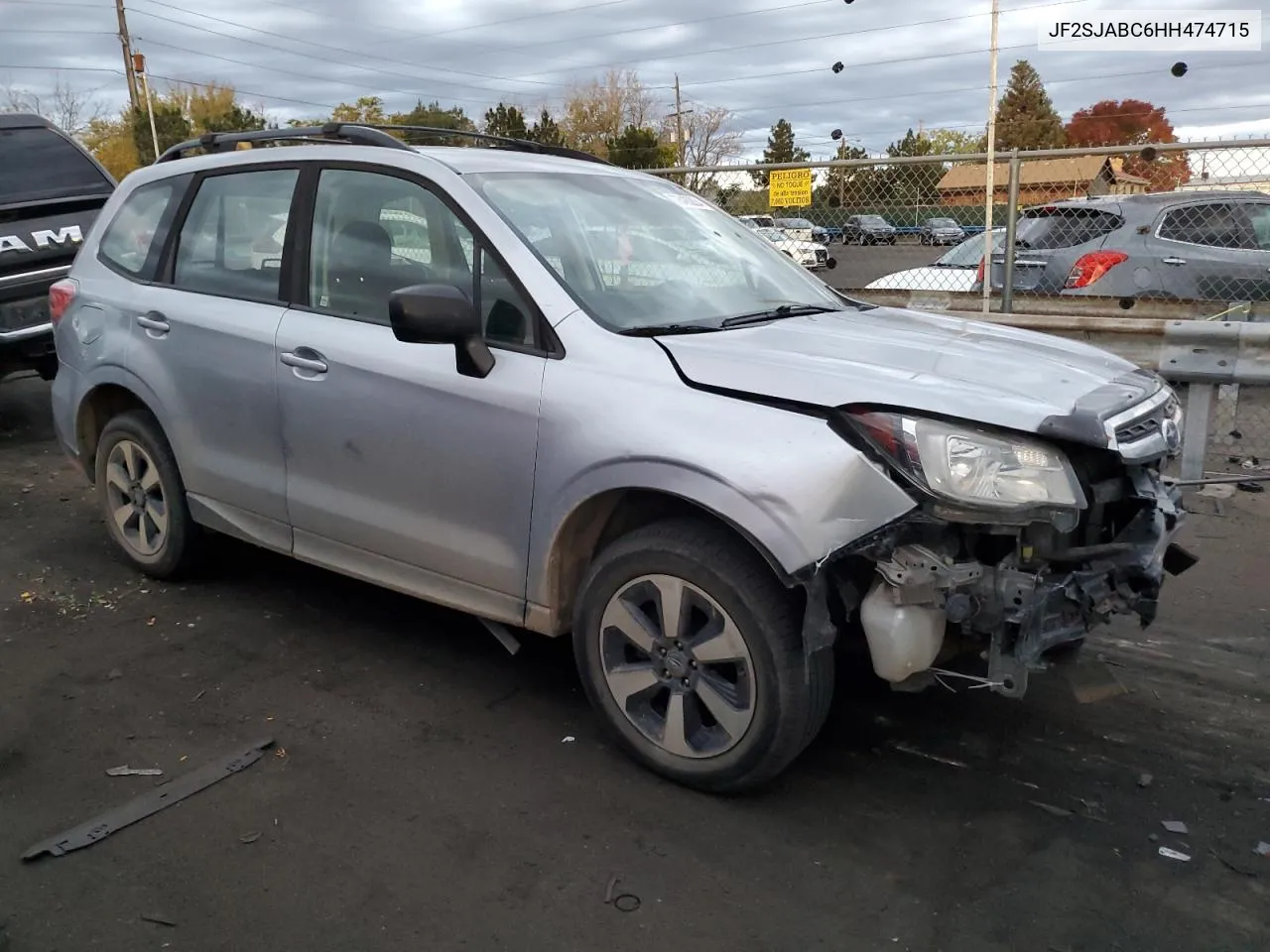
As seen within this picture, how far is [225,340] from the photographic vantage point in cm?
425

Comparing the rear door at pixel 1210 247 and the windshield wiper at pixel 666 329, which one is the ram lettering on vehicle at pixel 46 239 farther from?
the rear door at pixel 1210 247

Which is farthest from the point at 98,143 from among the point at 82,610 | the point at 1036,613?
the point at 1036,613

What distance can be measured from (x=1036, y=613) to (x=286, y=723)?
247 centimetres

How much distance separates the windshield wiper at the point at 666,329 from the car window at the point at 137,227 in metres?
2.54

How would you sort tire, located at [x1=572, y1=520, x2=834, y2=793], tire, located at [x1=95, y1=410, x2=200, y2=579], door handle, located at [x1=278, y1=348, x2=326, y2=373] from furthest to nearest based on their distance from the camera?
tire, located at [x1=95, y1=410, x2=200, y2=579] < door handle, located at [x1=278, y1=348, x2=326, y2=373] < tire, located at [x1=572, y1=520, x2=834, y2=793]

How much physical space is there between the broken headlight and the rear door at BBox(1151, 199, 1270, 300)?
6.34 meters

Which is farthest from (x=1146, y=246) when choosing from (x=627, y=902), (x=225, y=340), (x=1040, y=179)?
(x=627, y=902)

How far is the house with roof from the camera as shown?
820 cm

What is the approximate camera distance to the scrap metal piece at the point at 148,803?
9.84 feet

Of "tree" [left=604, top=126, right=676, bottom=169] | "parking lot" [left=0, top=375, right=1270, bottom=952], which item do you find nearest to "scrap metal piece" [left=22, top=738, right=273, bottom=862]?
"parking lot" [left=0, top=375, right=1270, bottom=952]

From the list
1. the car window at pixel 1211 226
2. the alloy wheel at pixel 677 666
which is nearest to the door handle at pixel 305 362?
the alloy wheel at pixel 677 666

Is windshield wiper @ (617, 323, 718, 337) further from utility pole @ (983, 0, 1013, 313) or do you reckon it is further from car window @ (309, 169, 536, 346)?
utility pole @ (983, 0, 1013, 313)

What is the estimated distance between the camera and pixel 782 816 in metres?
3.16

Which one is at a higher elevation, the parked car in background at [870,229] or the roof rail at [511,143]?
the roof rail at [511,143]
